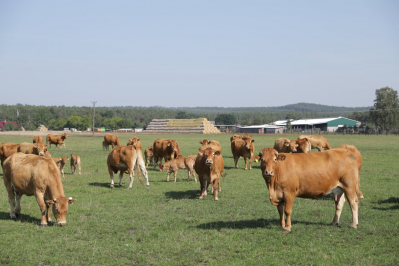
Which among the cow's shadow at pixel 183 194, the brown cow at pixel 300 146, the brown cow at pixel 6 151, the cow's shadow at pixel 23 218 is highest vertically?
the brown cow at pixel 300 146

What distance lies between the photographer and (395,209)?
1137 centimetres

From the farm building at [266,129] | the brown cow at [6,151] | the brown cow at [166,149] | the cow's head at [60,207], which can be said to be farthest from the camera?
the farm building at [266,129]

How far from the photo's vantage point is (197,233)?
9.04m

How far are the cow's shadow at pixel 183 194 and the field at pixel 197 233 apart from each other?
37 millimetres

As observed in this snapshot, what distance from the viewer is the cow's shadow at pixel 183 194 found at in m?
13.6

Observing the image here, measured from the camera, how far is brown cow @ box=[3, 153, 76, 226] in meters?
9.53

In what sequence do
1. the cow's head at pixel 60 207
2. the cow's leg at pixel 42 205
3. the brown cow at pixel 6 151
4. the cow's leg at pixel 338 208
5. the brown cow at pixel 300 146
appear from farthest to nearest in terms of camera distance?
the brown cow at pixel 300 146, the brown cow at pixel 6 151, the cow's leg at pixel 42 205, the cow's leg at pixel 338 208, the cow's head at pixel 60 207

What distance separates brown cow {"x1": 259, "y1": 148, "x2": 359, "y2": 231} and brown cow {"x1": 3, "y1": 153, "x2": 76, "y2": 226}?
16.5 feet

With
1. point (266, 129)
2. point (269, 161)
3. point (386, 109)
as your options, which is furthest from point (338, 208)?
point (266, 129)

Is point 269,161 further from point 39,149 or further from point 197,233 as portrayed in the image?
point 39,149

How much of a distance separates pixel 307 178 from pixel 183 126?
499 ft

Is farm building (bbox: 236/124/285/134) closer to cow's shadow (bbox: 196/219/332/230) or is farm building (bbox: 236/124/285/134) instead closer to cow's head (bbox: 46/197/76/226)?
cow's shadow (bbox: 196/219/332/230)

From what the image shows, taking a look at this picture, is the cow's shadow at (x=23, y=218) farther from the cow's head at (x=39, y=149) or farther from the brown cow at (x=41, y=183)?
the cow's head at (x=39, y=149)

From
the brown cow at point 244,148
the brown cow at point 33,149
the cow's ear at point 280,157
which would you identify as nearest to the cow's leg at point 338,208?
the cow's ear at point 280,157
